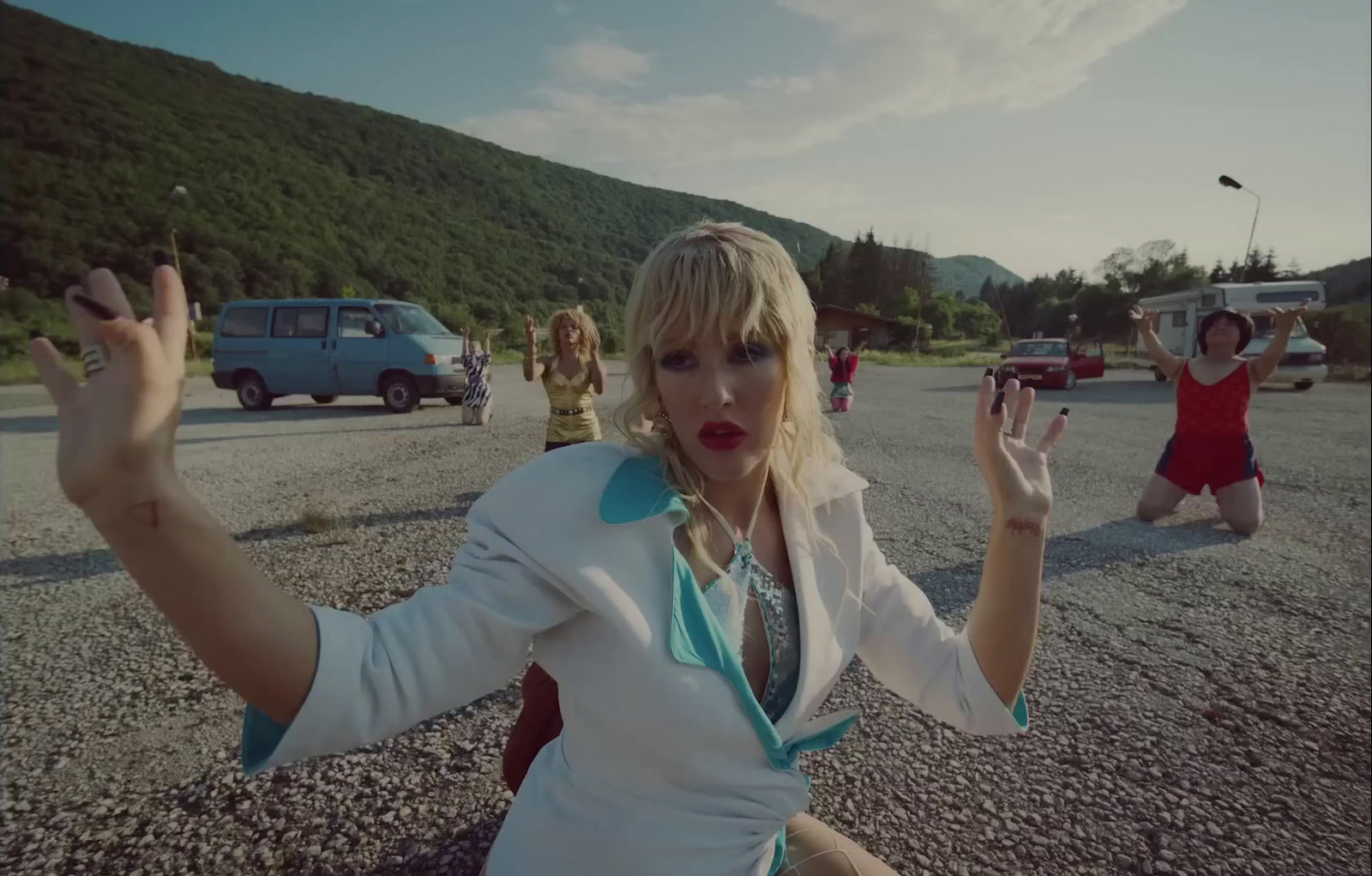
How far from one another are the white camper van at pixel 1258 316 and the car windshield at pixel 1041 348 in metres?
1.81

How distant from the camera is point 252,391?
12.7 meters

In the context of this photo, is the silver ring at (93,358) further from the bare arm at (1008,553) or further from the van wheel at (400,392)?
the van wheel at (400,392)

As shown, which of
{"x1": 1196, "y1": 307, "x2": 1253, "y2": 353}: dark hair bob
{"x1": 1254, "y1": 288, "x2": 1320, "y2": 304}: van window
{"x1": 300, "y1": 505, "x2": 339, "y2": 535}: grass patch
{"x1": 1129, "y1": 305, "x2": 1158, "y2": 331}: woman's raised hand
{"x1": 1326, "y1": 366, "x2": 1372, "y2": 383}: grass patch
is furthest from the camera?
{"x1": 1326, "y1": 366, "x2": 1372, "y2": 383}: grass patch

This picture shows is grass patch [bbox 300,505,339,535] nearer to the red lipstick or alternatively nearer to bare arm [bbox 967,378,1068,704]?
the red lipstick

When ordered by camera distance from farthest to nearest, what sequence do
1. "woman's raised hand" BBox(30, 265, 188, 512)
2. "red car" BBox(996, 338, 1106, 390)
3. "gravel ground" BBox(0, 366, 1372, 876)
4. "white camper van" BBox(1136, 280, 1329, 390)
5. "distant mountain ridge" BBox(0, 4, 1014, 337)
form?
1. "distant mountain ridge" BBox(0, 4, 1014, 337)
2. "red car" BBox(996, 338, 1106, 390)
3. "white camper van" BBox(1136, 280, 1329, 390)
4. "gravel ground" BBox(0, 366, 1372, 876)
5. "woman's raised hand" BBox(30, 265, 188, 512)

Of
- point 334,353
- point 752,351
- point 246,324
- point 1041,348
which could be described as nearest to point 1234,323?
point 752,351

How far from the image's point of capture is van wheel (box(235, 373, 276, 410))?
12.7m

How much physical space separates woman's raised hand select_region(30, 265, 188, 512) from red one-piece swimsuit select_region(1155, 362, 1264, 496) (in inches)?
276

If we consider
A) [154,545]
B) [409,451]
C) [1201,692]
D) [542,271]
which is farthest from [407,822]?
[542,271]

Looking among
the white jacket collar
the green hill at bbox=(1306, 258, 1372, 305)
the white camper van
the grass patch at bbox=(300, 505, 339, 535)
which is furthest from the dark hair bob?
the green hill at bbox=(1306, 258, 1372, 305)

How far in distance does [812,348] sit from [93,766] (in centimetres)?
312

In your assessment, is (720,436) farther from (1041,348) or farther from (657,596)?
(1041,348)

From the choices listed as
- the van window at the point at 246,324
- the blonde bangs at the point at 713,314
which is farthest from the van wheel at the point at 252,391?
the blonde bangs at the point at 713,314

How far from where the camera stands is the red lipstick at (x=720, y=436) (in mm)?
1335
